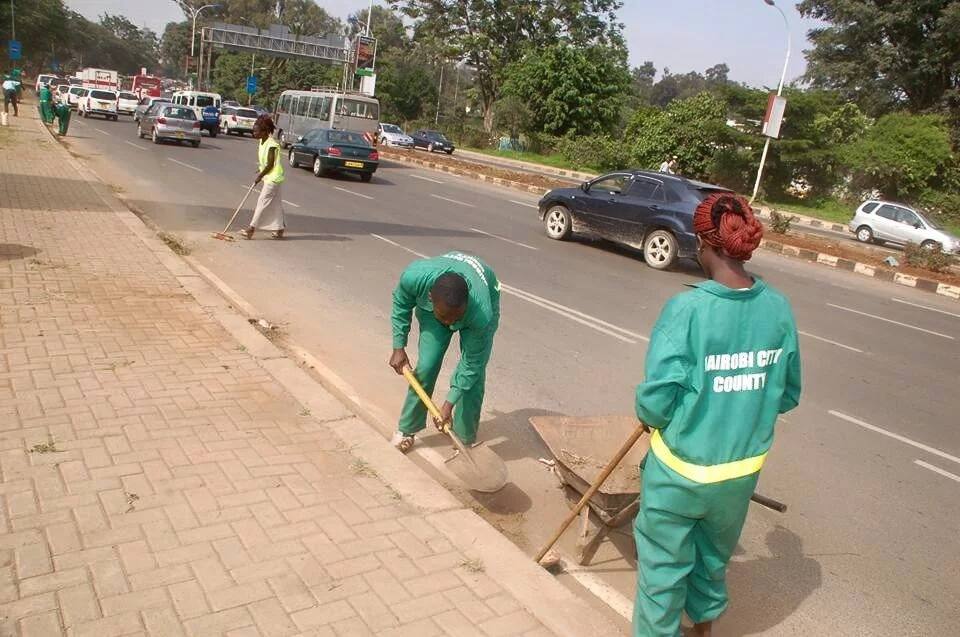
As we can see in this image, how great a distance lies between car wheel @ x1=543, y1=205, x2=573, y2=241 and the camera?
1442 centimetres

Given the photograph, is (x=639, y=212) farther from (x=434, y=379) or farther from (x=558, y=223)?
(x=434, y=379)

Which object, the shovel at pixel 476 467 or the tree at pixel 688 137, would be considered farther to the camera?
the tree at pixel 688 137

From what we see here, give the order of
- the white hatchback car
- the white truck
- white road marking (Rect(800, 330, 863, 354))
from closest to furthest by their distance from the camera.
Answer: white road marking (Rect(800, 330, 863, 354)), the white hatchback car, the white truck

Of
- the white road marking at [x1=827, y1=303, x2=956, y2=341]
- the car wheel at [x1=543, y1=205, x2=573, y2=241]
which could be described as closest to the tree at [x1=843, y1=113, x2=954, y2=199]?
the car wheel at [x1=543, y1=205, x2=573, y2=241]

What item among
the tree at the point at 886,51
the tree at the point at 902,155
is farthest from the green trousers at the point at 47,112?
the tree at the point at 886,51

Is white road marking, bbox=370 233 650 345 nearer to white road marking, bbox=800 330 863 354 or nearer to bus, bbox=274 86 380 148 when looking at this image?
white road marking, bbox=800 330 863 354

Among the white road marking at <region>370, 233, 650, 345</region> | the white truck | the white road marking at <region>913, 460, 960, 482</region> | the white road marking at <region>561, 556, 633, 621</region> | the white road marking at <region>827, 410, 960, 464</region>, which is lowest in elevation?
the white road marking at <region>561, 556, 633, 621</region>

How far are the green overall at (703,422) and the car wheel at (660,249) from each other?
1017 cm

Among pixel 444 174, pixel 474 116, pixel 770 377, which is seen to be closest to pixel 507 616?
pixel 770 377

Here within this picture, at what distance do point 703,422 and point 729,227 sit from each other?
66 centimetres

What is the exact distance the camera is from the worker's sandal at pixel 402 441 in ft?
14.8

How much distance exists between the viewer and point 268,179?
34.4 feet

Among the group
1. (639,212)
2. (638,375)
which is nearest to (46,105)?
(639,212)

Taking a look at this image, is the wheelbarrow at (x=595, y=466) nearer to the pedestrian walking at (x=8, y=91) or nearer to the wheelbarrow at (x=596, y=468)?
the wheelbarrow at (x=596, y=468)
